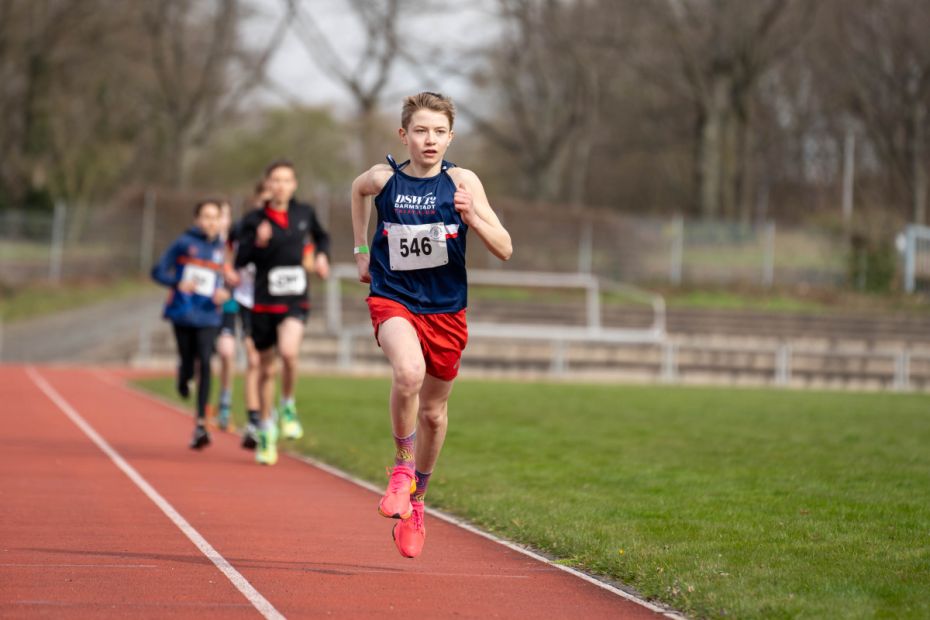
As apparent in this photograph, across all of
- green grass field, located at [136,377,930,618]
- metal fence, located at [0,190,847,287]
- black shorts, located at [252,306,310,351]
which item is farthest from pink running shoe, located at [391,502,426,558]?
metal fence, located at [0,190,847,287]

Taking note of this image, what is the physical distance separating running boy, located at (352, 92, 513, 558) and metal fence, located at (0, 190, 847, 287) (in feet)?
101

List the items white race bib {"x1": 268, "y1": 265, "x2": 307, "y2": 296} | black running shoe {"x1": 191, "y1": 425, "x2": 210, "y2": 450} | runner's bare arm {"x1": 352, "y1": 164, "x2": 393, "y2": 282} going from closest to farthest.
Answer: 1. runner's bare arm {"x1": 352, "y1": 164, "x2": 393, "y2": 282}
2. white race bib {"x1": 268, "y1": 265, "x2": 307, "y2": 296}
3. black running shoe {"x1": 191, "y1": 425, "x2": 210, "y2": 450}

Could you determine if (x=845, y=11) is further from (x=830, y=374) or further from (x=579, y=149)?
(x=830, y=374)

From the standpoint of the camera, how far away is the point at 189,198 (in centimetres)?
3894

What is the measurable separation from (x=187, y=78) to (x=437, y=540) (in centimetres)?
4630

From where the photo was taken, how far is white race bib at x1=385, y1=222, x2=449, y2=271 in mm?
6988

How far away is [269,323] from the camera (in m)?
11.7

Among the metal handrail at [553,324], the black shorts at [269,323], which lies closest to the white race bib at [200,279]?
the black shorts at [269,323]

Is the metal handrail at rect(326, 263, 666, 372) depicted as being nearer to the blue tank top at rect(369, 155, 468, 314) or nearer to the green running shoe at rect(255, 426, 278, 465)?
the green running shoe at rect(255, 426, 278, 465)

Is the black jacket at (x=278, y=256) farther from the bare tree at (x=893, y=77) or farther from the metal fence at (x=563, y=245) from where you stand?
the bare tree at (x=893, y=77)

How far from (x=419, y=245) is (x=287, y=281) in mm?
4872

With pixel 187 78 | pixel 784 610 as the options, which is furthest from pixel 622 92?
pixel 784 610

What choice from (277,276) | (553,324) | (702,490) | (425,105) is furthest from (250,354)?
(553,324)

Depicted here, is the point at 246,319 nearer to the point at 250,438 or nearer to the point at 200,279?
the point at 200,279
